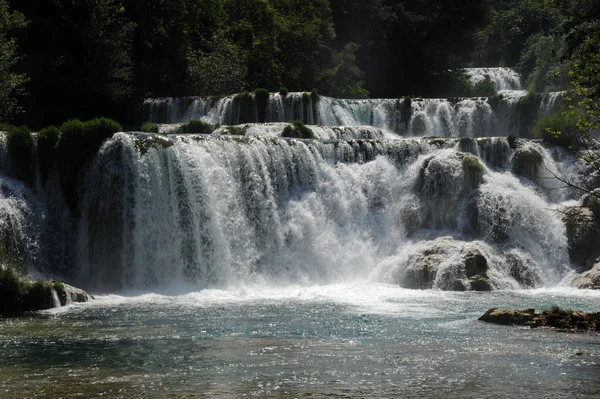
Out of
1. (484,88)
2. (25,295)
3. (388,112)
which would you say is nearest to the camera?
(25,295)

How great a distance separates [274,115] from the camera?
41.5 m

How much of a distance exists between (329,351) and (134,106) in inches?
1122

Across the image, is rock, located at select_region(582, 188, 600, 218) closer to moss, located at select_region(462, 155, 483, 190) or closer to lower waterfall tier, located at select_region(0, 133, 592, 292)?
lower waterfall tier, located at select_region(0, 133, 592, 292)

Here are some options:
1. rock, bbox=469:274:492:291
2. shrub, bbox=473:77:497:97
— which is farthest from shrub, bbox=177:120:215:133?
shrub, bbox=473:77:497:97

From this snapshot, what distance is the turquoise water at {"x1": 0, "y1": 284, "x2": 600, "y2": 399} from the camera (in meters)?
12.9

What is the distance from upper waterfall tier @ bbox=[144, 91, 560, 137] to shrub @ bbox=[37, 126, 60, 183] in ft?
40.3

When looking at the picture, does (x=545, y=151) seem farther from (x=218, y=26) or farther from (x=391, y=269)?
(x=218, y=26)

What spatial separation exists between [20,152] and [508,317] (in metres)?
16.6

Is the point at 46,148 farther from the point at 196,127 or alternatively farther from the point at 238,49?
the point at 238,49

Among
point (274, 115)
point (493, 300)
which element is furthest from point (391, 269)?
point (274, 115)

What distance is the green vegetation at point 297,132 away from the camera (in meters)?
34.6

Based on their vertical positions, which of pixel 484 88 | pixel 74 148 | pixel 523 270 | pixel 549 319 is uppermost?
pixel 484 88

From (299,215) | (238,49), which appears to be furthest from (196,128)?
(238,49)

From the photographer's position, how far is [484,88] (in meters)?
56.8
